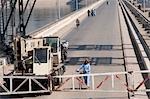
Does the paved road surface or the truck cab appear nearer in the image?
the paved road surface

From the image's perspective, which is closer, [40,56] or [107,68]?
[40,56]

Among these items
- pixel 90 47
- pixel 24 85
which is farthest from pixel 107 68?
pixel 90 47

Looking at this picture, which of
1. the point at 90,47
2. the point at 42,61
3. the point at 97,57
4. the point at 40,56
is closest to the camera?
the point at 42,61

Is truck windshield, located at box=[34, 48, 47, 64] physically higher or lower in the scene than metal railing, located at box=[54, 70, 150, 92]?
higher

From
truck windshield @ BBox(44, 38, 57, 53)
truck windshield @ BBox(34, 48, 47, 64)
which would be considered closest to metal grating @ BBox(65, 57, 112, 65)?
truck windshield @ BBox(44, 38, 57, 53)

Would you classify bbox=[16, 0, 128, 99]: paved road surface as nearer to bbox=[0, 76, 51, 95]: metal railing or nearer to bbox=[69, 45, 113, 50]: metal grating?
bbox=[69, 45, 113, 50]: metal grating

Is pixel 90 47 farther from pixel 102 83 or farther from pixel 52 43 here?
pixel 102 83

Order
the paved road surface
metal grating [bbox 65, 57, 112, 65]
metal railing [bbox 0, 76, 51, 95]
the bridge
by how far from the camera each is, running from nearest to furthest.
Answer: the bridge
metal railing [bbox 0, 76, 51, 95]
the paved road surface
metal grating [bbox 65, 57, 112, 65]

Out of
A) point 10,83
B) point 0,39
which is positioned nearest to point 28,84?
point 10,83

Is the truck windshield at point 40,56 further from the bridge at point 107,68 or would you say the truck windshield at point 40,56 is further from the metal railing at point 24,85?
the metal railing at point 24,85

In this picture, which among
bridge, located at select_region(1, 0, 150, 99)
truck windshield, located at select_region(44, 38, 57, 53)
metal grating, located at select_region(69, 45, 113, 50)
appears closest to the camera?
bridge, located at select_region(1, 0, 150, 99)

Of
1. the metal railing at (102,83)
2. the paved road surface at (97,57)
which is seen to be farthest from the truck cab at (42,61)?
the paved road surface at (97,57)

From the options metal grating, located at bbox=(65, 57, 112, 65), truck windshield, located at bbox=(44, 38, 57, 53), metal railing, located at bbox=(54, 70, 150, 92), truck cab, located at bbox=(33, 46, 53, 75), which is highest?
truck windshield, located at bbox=(44, 38, 57, 53)

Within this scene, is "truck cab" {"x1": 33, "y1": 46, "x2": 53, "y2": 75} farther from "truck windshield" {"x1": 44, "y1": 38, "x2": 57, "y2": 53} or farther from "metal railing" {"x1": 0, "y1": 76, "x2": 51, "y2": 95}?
"truck windshield" {"x1": 44, "y1": 38, "x2": 57, "y2": 53}
